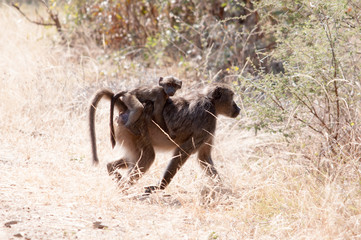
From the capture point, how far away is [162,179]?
491 centimetres

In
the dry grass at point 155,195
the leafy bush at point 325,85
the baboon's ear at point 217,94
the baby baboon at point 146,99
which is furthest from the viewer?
the baboon's ear at point 217,94

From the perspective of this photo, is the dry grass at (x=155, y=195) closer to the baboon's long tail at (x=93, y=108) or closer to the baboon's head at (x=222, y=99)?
the baboon's long tail at (x=93, y=108)

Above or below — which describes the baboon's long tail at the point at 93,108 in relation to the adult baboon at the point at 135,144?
above

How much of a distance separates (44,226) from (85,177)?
1271 millimetres

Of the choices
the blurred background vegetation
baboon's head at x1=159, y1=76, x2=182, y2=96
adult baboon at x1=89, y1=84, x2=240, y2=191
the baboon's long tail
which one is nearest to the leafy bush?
the blurred background vegetation

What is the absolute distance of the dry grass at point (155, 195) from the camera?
3854mm

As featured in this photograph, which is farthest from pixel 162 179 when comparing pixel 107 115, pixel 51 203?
pixel 107 115

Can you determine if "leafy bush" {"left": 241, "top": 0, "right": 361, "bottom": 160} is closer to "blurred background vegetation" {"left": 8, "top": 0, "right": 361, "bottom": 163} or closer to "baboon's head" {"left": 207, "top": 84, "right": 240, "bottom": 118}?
"blurred background vegetation" {"left": 8, "top": 0, "right": 361, "bottom": 163}

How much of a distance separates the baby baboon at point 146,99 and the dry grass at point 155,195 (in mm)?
545

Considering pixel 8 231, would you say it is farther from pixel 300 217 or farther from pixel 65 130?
pixel 65 130

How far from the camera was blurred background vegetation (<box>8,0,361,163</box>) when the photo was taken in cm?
490

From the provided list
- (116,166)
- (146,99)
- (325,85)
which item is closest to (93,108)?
(146,99)

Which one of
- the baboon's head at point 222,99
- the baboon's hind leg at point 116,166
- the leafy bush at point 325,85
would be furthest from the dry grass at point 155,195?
the baboon's head at point 222,99

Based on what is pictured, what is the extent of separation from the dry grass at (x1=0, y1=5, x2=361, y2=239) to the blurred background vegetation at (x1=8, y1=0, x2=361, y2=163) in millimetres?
362
